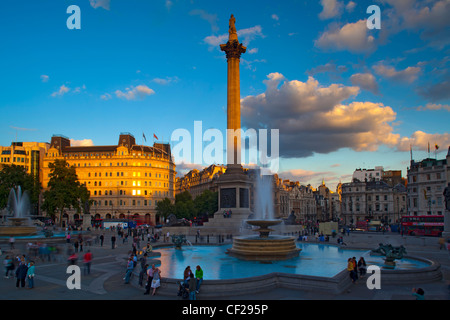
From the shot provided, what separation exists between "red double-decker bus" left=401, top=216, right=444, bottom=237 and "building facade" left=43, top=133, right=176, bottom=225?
62.8 metres

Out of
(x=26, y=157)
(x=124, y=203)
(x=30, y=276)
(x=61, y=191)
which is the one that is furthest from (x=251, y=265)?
(x=26, y=157)

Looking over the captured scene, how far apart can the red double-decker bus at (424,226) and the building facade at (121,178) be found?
206 feet

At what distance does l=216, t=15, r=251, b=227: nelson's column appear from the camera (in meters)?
46.6

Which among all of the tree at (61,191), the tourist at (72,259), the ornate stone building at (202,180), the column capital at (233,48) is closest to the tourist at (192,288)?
the tourist at (72,259)

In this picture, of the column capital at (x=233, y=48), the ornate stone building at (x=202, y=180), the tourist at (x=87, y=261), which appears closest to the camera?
the tourist at (x=87, y=261)

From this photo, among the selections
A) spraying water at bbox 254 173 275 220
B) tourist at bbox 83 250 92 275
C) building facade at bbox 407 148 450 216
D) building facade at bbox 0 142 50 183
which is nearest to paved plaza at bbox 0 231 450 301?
tourist at bbox 83 250 92 275

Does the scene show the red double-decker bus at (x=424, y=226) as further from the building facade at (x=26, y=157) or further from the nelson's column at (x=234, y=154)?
the building facade at (x=26, y=157)

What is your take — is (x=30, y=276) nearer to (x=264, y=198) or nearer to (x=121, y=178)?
(x=264, y=198)

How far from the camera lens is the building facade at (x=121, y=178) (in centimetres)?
9419

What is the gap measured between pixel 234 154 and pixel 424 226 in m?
28.8

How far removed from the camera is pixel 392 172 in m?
137

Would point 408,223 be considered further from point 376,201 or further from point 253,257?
point 376,201

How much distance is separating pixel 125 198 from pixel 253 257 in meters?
77.7
